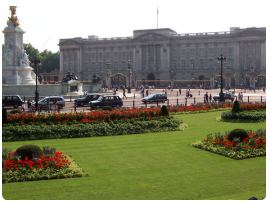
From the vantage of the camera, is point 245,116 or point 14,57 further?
point 14,57

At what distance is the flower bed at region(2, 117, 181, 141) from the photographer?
71.0ft

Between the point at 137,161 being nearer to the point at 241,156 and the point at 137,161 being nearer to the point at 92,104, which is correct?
the point at 241,156

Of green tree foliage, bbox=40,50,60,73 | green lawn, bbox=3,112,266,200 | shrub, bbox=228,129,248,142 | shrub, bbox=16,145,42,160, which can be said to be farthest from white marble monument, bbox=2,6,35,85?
green tree foliage, bbox=40,50,60,73

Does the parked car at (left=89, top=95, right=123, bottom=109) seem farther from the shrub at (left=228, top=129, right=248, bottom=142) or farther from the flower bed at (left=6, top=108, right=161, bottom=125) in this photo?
the shrub at (left=228, top=129, right=248, bottom=142)

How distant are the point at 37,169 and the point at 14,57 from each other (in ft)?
172

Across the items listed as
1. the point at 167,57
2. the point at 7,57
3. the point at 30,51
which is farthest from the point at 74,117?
the point at 30,51

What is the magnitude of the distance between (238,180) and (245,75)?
116 m

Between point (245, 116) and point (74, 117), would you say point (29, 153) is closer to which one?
point (74, 117)

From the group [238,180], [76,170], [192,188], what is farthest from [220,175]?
[76,170]

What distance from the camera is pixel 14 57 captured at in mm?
64188

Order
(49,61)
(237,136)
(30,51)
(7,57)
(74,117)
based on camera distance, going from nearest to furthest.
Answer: (237,136) < (74,117) < (7,57) < (30,51) < (49,61)

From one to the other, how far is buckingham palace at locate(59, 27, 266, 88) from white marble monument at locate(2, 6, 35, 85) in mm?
59577

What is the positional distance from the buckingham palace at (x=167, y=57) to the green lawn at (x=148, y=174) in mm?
102002

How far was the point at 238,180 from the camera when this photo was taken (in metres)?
13.6
